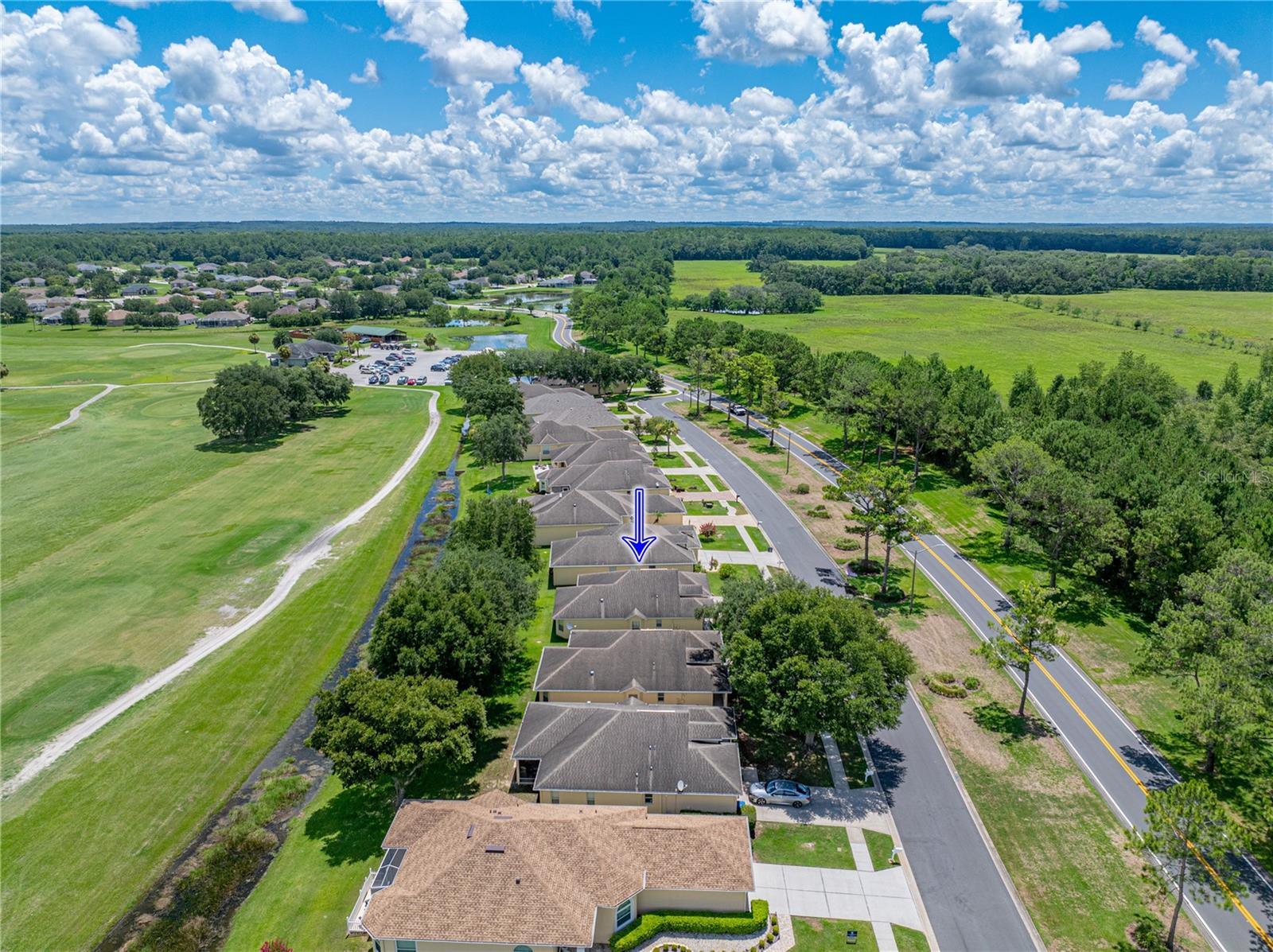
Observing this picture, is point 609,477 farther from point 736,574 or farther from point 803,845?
point 803,845

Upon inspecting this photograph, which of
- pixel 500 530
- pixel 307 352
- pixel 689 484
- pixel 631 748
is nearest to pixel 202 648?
pixel 500 530

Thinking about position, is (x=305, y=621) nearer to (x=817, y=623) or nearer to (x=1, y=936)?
(x=1, y=936)

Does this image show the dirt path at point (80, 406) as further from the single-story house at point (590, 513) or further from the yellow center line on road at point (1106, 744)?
the yellow center line on road at point (1106, 744)

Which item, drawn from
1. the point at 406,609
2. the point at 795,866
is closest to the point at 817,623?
the point at 795,866

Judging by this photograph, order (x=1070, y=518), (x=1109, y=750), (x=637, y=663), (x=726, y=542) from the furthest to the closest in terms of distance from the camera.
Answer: (x=726, y=542), (x=1070, y=518), (x=637, y=663), (x=1109, y=750)

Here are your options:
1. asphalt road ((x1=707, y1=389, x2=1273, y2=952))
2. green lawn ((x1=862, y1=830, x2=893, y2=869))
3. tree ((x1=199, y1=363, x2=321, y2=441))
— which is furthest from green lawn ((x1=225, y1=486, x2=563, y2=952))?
tree ((x1=199, y1=363, x2=321, y2=441))

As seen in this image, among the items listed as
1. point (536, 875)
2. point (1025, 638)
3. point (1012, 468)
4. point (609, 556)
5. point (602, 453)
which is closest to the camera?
point (536, 875)

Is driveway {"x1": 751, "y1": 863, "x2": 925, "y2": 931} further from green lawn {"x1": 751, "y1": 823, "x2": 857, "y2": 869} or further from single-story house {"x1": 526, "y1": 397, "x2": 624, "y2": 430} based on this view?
single-story house {"x1": 526, "y1": 397, "x2": 624, "y2": 430}
